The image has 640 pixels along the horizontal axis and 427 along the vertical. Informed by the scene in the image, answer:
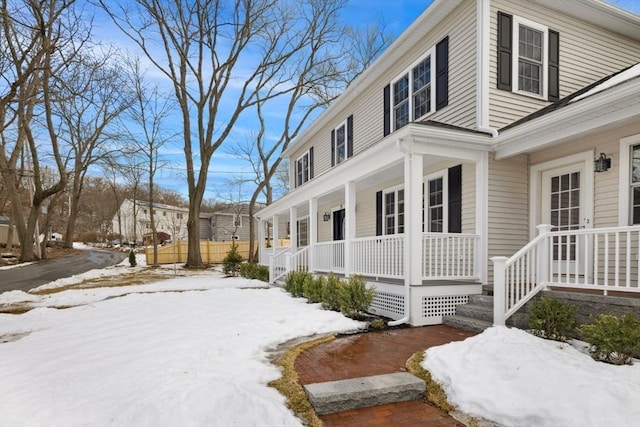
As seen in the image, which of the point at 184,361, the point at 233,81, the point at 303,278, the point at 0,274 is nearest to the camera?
the point at 184,361

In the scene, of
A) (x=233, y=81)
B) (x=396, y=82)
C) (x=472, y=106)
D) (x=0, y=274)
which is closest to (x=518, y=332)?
(x=472, y=106)

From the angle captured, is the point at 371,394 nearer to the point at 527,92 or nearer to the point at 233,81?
the point at 527,92

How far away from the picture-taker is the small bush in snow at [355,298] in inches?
240

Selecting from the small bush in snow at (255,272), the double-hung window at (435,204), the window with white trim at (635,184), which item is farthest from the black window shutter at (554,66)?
the small bush in snow at (255,272)

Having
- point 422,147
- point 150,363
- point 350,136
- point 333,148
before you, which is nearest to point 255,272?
point 333,148

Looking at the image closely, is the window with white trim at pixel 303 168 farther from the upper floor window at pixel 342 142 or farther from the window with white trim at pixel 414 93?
the window with white trim at pixel 414 93

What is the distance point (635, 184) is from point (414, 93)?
4.62 m

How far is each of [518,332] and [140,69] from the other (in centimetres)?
2295

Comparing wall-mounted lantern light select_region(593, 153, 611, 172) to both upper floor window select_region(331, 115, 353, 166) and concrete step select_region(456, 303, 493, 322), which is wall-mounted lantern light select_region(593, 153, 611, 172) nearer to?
concrete step select_region(456, 303, 493, 322)

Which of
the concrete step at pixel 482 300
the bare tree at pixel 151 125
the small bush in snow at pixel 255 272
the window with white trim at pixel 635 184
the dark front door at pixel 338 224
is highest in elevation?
the bare tree at pixel 151 125

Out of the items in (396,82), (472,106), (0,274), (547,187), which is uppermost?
(396,82)

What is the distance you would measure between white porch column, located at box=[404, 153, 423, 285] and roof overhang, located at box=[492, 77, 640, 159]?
5.04 ft

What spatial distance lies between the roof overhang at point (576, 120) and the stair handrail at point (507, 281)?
1450 millimetres

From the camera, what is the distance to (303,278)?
847 centimetres
